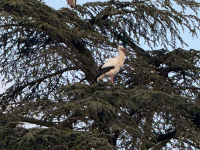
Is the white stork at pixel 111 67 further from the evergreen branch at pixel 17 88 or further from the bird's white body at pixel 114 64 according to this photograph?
the evergreen branch at pixel 17 88

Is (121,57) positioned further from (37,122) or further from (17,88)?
(37,122)

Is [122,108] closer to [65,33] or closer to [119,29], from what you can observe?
[65,33]

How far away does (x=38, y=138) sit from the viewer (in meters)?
6.00

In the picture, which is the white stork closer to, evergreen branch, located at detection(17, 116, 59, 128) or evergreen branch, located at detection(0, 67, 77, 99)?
evergreen branch, located at detection(0, 67, 77, 99)

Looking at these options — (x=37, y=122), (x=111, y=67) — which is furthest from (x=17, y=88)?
(x=37, y=122)

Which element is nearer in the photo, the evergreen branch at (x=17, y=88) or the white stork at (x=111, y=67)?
the white stork at (x=111, y=67)

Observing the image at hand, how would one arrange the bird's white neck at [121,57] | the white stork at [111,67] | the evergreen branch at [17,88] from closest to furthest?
the white stork at [111,67] < the bird's white neck at [121,57] < the evergreen branch at [17,88]

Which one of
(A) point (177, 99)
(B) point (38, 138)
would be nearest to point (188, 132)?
(A) point (177, 99)

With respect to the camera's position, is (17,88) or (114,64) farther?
(17,88)

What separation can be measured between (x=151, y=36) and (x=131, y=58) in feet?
7.08

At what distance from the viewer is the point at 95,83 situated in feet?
25.3

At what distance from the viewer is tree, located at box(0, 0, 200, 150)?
6.41m

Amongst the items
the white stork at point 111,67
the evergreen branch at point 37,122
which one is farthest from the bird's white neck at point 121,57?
the evergreen branch at point 37,122

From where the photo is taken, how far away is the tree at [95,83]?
6.41 m
